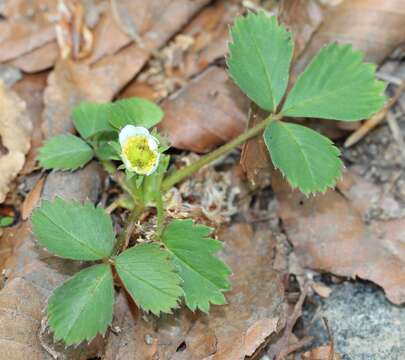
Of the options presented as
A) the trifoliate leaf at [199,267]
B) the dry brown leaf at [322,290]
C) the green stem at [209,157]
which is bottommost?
the dry brown leaf at [322,290]

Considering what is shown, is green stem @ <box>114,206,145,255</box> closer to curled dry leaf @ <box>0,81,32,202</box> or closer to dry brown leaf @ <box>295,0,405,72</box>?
curled dry leaf @ <box>0,81,32,202</box>

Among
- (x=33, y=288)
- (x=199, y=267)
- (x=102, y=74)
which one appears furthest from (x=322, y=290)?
(x=102, y=74)

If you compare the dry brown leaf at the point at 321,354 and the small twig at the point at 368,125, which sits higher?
the small twig at the point at 368,125

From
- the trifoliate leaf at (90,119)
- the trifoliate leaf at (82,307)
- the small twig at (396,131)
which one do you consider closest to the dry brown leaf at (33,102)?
the trifoliate leaf at (90,119)

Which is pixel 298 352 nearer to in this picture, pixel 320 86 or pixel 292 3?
pixel 320 86

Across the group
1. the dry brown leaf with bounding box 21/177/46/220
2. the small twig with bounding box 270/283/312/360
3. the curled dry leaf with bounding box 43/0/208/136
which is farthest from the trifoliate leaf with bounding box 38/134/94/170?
the small twig with bounding box 270/283/312/360

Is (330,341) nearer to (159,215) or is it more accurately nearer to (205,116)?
(159,215)

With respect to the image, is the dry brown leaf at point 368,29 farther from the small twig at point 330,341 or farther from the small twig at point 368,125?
the small twig at point 330,341

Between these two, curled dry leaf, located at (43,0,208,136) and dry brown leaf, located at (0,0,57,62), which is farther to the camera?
dry brown leaf, located at (0,0,57,62)
